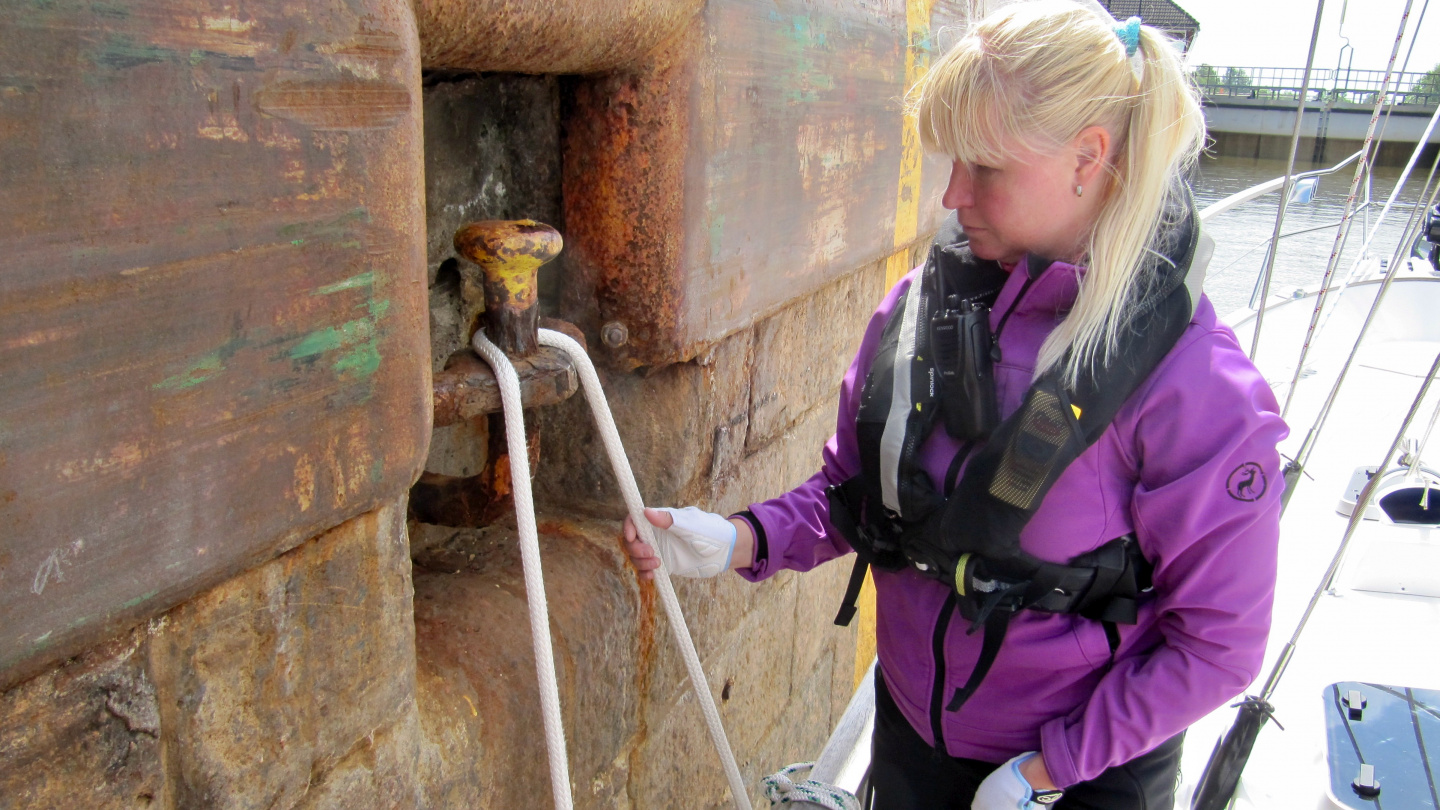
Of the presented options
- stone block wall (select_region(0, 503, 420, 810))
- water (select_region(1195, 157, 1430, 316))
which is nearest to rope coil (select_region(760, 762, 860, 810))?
stone block wall (select_region(0, 503, 420, 810))

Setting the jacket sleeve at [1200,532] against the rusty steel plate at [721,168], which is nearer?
the jacket sleeve at [1200,532]

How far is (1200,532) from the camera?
1200 millimetres

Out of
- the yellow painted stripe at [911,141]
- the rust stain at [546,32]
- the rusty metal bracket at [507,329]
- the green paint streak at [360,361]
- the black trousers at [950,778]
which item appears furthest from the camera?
the yellow painted stripe at [911,141]

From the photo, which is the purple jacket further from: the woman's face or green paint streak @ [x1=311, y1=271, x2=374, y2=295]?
green paint streak @ [x1=311, y1=271, x2=374, y2=295]

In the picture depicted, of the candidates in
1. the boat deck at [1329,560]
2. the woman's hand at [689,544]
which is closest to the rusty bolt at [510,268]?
the woman's hand at [689,544]

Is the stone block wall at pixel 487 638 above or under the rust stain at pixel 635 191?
under

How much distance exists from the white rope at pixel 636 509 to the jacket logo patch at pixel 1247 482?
2.35 ft

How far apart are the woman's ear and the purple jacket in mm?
119

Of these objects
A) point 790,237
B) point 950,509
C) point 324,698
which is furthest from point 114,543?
point 790,237

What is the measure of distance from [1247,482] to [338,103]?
1.03m

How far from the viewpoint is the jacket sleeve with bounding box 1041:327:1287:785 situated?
1187mm

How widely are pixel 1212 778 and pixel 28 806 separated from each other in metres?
1.86

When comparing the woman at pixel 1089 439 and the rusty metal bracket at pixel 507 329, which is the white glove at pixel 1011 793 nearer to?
the woman at pixel 1089 439

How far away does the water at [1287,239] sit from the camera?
1106 centimetres
